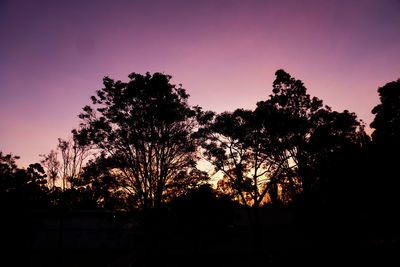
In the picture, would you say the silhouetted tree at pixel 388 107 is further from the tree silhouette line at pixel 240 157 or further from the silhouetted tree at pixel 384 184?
the silhouetted tree at pixel 384 184

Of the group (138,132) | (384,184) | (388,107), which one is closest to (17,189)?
(138,132)

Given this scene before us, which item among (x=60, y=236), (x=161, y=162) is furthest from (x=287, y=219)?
(x=60, y=236)

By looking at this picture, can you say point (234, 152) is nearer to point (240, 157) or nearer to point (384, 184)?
point (240, 157)

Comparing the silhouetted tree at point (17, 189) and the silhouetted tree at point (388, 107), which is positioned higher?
the silhouetted tree at point (388, 107)

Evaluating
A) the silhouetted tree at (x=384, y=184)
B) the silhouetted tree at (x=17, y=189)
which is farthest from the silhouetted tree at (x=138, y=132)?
the silhouetted tree at (x=384, y=184)

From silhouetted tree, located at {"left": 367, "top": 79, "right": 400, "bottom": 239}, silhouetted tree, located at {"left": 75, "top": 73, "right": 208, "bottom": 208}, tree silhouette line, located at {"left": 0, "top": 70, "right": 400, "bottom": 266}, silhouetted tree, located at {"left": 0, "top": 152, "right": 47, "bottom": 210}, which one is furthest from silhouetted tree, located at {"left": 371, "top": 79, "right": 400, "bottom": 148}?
silhouetted tree, located at {"left": 0, "top": 152, "right": 47, "bottom": 210}

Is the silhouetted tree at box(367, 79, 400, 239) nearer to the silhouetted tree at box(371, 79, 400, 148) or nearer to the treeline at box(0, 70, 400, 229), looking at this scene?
the treeline at box(0, 70, 400, 229)

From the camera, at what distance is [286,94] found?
19.8 metres

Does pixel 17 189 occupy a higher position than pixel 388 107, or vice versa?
pixel 388 107

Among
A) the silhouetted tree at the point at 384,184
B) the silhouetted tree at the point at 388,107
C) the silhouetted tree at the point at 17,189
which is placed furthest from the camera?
the silhouetted tree at the point at 388,107

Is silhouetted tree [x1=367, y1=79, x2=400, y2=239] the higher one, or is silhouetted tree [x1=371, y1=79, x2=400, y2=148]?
silhouetted tree [x1=371, y1=79, x2=400, y2=148]

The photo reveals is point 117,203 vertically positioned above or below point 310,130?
below

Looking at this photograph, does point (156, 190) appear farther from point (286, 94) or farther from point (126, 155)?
point (286, 94)

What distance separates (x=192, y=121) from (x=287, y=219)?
63.2ft
